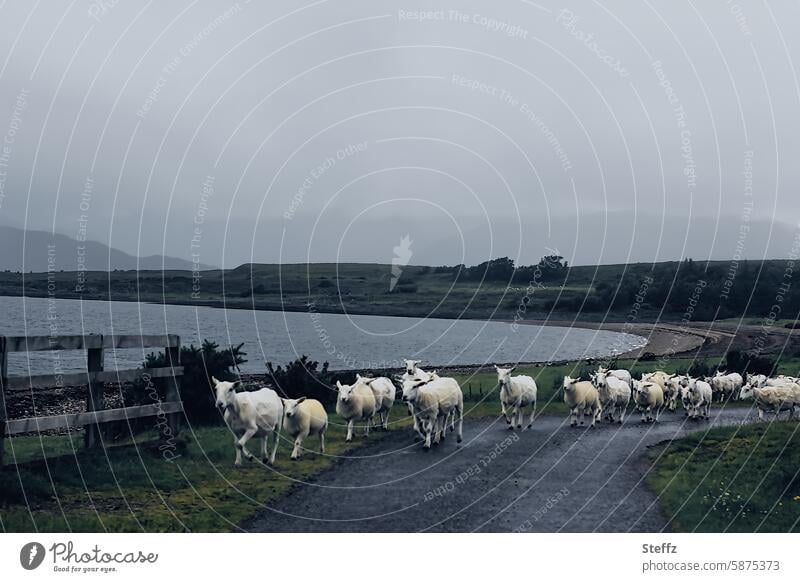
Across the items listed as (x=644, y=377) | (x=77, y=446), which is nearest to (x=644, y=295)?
(x=644, y=377)

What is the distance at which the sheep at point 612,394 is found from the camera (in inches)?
828

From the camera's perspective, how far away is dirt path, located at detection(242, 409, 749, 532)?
1181 centimetres

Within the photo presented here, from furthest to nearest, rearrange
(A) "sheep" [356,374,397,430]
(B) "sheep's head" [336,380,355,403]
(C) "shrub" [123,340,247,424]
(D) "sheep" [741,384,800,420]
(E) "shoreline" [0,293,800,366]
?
(E) "shoreline" [0,293,800,366] → (D) "sheep" [741,384,800,420] → (A) "sheep" [356,374,397,430] → (B) "sheep's head" [336,380,355,403] → (C) "shrub" [123,340,247,424]

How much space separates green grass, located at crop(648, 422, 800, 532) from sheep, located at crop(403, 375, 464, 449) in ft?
17.0

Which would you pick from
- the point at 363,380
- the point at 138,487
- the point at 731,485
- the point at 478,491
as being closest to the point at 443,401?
the point at 363,380

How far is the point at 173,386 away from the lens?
51.4ft

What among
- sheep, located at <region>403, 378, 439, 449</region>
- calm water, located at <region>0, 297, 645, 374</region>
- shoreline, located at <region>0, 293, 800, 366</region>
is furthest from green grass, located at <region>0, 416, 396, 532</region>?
shoreline, located at <region>0, 293, 800, 366</region>

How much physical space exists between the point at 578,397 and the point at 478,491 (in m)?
7.93

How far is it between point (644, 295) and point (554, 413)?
889cm

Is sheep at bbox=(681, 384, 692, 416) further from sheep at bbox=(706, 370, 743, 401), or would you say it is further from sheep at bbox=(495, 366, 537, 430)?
sheep at bbox=(495, 366, 537, 430)

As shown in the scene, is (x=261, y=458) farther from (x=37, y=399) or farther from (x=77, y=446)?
(x=37, y=399)

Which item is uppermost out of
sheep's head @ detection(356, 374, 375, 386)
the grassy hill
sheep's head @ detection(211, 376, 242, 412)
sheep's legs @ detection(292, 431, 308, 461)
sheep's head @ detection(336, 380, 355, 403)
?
the grassy hill

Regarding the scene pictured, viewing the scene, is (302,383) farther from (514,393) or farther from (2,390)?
(2,390)

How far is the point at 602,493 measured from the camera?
43.2ft
